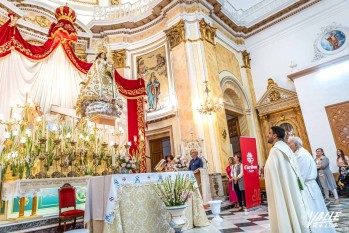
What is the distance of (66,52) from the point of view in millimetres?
6773

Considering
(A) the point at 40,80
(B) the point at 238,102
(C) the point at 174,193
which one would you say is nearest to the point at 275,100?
(B) the point at 238,102

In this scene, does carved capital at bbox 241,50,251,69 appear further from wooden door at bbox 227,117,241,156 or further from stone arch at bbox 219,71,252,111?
wooden door at bbox 227,117,241,156

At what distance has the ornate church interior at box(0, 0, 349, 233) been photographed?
3.48m

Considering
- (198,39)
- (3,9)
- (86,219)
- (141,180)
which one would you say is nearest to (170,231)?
(141,180)

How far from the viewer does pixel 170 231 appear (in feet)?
12.3

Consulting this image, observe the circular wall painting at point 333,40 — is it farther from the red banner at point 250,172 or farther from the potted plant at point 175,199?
the potted plant at point 175,199

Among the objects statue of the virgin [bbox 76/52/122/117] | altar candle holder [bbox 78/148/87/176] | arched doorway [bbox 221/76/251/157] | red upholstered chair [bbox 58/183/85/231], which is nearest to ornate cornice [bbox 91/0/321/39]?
arched doorway [bbox 221/76/251/157]

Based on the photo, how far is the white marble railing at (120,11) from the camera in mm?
10812

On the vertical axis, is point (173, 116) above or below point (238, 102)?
below

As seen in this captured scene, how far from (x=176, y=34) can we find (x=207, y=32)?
3.85 ft

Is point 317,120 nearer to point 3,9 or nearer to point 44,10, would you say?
point 44,10

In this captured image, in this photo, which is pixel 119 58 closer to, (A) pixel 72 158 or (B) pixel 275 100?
(A) pixel 72 158

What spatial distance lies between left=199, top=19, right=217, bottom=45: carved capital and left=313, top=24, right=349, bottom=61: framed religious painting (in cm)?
416

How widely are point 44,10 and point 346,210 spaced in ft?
33.2
